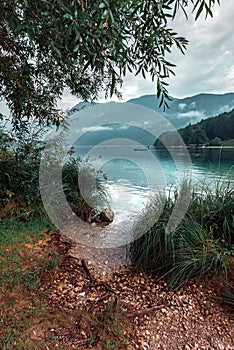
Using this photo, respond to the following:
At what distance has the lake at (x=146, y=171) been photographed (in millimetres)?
2574

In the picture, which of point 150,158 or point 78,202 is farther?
point 150,158

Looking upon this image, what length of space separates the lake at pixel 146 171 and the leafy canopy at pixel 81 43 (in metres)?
1.03

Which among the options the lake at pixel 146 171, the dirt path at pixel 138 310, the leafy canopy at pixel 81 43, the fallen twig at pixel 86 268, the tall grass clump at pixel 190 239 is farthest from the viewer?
the lake at pixel 146 171

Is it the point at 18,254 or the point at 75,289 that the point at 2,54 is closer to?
the point at 18,254

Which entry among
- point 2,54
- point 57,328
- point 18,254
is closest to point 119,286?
point 57,328

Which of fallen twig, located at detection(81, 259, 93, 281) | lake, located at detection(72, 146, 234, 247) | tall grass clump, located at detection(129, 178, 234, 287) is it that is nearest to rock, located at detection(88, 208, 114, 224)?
lake, located at detection(72, 146, 234, 247)

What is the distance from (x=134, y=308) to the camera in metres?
1.37

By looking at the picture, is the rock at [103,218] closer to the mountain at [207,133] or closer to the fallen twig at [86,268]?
the fallen twig at [86,268]

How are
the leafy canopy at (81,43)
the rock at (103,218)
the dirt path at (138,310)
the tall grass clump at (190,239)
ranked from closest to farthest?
1. the leafy canopy at (81,43)
2. the dirt path at (138,310)
3. the tall grass clump at (190,239)
4. the rock at (103,218)

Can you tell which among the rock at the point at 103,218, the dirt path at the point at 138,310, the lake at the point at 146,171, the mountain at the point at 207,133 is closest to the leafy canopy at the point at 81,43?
the lake at the point at 146,171

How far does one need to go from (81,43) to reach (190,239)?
5.42ft

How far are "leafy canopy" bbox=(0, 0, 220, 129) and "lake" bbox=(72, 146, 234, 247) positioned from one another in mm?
1032

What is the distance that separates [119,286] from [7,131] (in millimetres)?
2395

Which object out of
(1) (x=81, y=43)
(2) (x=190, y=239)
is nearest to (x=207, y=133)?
(2) (x=190, y=239)
